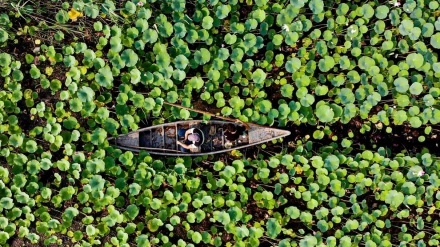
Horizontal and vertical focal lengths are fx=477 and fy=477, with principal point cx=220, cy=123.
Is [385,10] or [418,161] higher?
[385,10]

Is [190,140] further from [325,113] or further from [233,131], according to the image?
[325,113]

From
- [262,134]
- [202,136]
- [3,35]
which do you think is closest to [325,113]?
[262,134]

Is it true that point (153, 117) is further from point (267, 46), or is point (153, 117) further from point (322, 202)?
point (322, 202)

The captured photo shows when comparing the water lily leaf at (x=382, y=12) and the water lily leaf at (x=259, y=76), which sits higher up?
the water lily leaf at (x=382, y=12)

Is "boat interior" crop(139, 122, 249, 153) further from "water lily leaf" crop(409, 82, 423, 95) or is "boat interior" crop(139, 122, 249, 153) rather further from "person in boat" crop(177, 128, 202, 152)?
"water lily leaf" crop(409, 82, 423, 95)

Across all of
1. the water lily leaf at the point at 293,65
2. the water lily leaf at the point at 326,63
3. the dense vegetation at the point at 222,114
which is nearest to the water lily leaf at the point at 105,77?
the dense vegetation at the point at 222,114

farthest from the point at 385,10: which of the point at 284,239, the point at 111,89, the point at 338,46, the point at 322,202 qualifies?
the point at 111,89

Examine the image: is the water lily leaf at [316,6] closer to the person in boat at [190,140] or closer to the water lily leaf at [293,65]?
the water lily leaf at [293,65]
